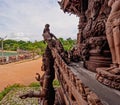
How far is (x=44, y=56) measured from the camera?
13.6 feet

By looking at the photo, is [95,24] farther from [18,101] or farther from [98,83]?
[18,101]

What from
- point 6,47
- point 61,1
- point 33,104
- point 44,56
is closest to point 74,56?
point 44,56

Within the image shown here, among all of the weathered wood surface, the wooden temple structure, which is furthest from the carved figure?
the weathered wood surface

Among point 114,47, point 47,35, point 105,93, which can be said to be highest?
point 47,35

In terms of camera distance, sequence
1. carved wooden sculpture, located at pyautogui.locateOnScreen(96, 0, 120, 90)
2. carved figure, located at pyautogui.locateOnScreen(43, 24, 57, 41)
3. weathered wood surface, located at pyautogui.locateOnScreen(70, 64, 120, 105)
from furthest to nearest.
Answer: carved figure, located at pyautogui.locateOnScreen(43, 24, 57, 41)
carved wooden sculpture, located at pyautogui.locateOnScreen(96, 0, 120, 90)
weathered wood surface, located at pyautogui.locateOnScreen(70, 64, 120, 105)

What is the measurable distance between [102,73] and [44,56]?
1.83m

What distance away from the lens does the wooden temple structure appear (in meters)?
1.93

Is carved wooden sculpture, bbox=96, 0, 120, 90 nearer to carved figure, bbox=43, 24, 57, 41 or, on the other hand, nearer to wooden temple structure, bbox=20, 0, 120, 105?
wooden temple structure, bbox=20, 0, 120, 105

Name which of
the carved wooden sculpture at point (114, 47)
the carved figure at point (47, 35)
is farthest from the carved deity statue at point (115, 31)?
the carved figure at point (47, 35)

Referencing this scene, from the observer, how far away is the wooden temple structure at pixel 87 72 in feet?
6.33

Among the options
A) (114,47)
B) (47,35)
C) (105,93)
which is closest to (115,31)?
(114,47)

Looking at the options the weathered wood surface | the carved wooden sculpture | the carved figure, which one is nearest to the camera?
the weathered wood surface

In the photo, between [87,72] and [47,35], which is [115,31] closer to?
[87,72]

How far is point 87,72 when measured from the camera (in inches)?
135
